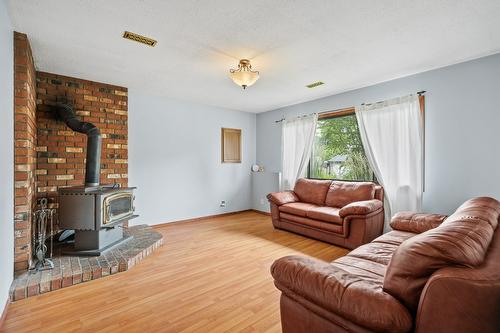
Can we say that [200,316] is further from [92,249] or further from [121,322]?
[92,249]

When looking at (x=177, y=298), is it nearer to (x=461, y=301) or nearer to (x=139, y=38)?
(x=461, y=301)

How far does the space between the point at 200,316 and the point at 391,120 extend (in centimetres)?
354

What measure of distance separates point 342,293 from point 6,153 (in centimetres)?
258

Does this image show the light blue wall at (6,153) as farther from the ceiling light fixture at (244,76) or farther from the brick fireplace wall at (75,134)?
the ceiling light fixture at (244,76)

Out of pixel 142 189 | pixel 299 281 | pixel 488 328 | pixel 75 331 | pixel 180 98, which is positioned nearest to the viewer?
pixel 488 328

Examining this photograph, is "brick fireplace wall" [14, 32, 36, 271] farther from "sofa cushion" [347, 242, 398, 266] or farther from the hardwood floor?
"sofa cushion" [347, 242, 398, 266]

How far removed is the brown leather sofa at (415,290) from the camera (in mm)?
831

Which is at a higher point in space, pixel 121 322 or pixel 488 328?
pixel 488 328

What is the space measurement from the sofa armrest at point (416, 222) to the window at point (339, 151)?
123 cm

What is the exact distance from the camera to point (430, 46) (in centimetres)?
259

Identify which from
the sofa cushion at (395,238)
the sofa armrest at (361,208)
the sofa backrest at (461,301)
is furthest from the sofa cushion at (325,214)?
the sofa backrest at (461,301)

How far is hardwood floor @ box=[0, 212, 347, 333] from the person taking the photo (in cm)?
180

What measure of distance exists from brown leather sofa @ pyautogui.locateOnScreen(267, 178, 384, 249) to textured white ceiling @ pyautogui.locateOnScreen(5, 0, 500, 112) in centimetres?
175

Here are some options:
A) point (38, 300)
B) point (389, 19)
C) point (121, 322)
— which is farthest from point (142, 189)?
point (389, 19)
